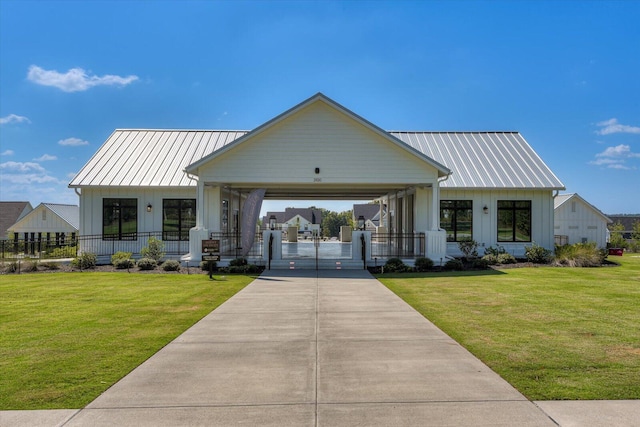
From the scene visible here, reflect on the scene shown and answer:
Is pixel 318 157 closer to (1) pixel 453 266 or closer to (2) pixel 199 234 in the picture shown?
(2) pixel 199 234

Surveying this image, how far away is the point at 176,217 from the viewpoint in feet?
67.2

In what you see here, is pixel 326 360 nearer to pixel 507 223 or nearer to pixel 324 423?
pixel 324 423

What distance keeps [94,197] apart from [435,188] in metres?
15.6

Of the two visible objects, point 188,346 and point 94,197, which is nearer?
point 188,346

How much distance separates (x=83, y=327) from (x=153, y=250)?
1112cm

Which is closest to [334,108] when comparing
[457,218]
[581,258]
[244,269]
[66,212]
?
[244,269]

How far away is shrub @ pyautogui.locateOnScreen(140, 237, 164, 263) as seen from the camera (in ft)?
59.6

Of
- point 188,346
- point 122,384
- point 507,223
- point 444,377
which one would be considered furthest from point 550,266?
point 122,384

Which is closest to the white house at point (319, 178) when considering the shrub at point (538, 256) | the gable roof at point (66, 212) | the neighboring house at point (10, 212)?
the shrub at point (538, 256)

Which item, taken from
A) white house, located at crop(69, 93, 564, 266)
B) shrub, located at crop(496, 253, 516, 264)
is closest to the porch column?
white house, located at crop(69, 93, 564, 266)

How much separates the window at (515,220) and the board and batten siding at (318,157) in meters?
5.55

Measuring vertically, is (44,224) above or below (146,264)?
above

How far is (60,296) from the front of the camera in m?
10.9

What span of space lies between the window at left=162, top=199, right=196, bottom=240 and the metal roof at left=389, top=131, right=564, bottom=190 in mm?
12209
